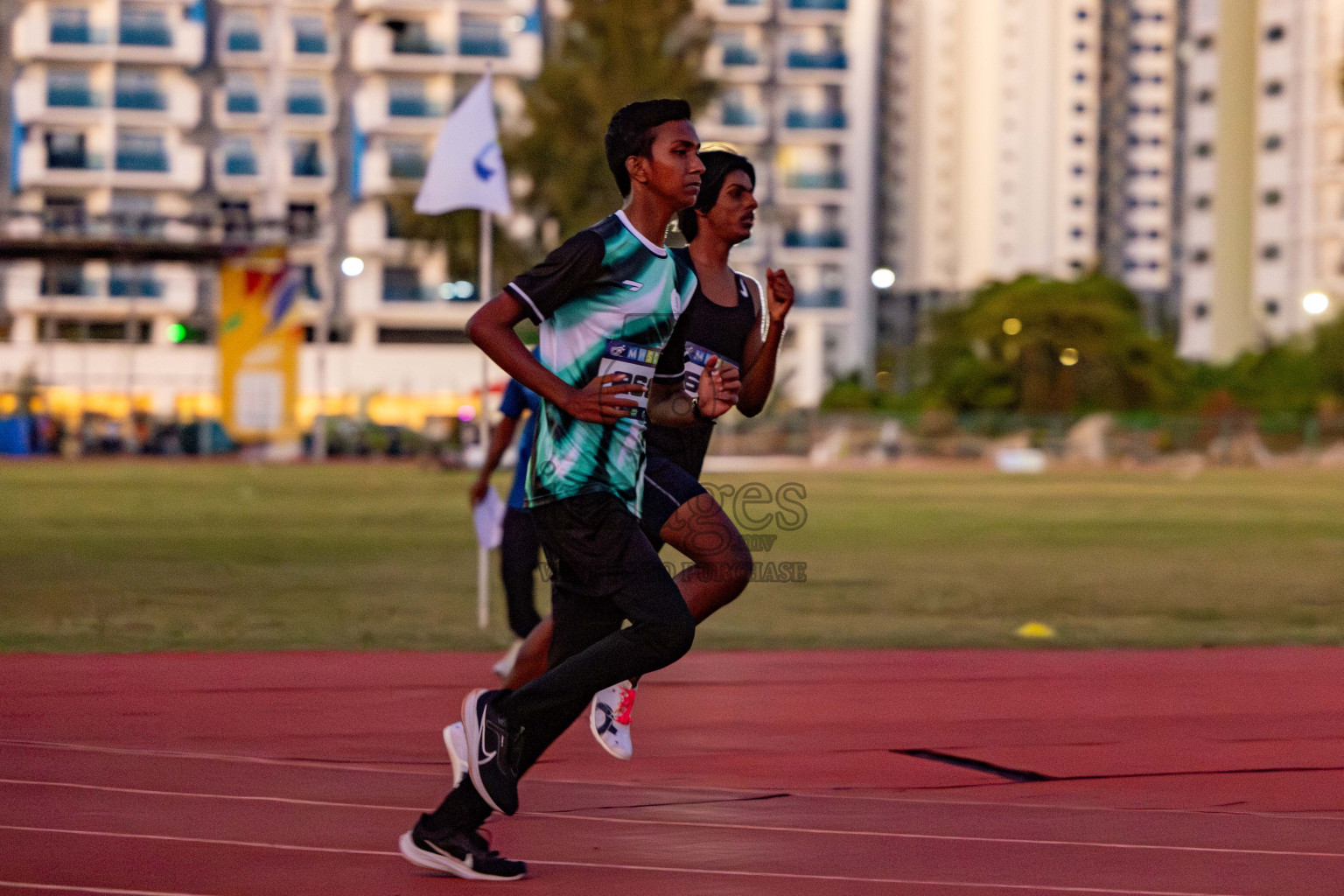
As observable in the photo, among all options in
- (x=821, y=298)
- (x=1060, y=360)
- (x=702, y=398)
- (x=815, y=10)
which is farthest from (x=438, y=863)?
(x=815, y=10)

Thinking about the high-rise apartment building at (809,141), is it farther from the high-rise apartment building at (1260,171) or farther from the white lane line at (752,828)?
the white lane line at (752,828)

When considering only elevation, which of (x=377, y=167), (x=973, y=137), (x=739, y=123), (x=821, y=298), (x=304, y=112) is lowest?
(x=821, y=298)

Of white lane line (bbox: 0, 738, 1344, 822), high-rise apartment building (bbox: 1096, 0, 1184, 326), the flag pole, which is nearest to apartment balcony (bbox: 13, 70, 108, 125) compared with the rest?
high-rise apartment building (bbox: 1096, 0, 1184, 326)

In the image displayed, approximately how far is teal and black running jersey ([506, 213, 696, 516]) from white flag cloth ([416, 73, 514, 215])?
6.66m

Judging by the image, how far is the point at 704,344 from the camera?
6.11 meters

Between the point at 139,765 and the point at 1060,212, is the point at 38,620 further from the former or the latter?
the point at 1060,212

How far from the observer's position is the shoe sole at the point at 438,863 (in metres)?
4.63

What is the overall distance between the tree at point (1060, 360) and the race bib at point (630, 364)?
69.8 metres

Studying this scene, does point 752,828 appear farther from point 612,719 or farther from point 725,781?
point 725,781

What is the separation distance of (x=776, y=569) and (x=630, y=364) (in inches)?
245

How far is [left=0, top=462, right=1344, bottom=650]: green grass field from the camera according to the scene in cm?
1183

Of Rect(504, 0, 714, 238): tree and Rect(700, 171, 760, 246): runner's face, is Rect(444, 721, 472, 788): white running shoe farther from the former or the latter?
Rect(504, 0, 714, 238): tree

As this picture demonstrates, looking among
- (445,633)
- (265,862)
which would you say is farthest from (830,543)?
(265,862)

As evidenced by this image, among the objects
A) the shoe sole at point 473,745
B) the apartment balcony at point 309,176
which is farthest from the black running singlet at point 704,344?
the apartment balcony at point 309,176
